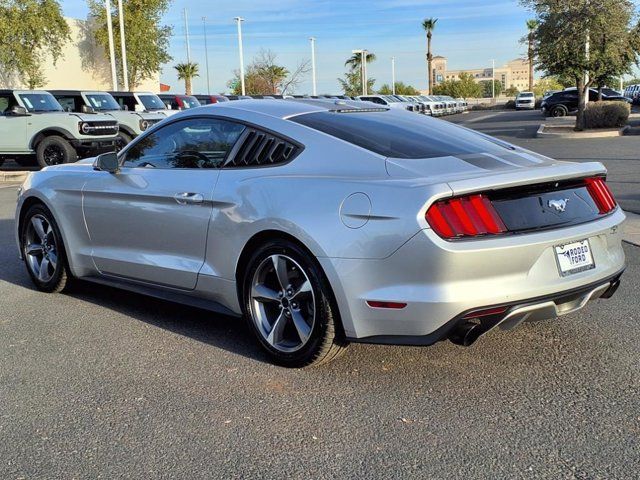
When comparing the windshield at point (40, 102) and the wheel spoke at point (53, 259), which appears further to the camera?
the windshield at point (40, 102)

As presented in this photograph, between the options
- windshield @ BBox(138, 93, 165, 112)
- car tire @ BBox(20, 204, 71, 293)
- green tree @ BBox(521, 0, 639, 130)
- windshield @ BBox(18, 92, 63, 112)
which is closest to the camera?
car tire @ BBox(20, 204, 71, 293)

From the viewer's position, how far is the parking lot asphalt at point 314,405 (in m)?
3.07

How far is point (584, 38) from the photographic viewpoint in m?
23.8

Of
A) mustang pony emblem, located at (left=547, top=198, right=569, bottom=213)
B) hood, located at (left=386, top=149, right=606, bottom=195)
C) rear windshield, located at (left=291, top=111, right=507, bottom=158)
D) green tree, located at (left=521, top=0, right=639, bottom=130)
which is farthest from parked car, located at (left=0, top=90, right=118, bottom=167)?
green tree, located at (left=521, top=0, right=639, bottom=130)

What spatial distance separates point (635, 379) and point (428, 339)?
1.25 meters

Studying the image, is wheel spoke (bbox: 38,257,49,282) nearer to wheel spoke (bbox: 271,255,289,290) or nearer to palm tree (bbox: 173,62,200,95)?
wheel spoke (bbox: 271,255,289,290)

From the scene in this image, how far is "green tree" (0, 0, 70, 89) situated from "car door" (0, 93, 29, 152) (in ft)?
79.2

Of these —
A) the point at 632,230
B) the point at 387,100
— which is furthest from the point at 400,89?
the point at 632,230

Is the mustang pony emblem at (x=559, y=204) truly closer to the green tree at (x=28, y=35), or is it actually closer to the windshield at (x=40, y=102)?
the windshield at (x=40, y=102)

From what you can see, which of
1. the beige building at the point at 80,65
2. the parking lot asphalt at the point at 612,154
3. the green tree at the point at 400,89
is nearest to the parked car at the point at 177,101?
the parking lot asphalt at the point at 612,154

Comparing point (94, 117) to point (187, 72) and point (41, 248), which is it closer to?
point (41, 248)

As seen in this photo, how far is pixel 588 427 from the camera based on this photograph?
10.9 ft

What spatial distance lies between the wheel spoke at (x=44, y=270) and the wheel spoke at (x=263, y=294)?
253cm

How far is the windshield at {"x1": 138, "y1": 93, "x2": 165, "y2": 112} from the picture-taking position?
71.4 ft
